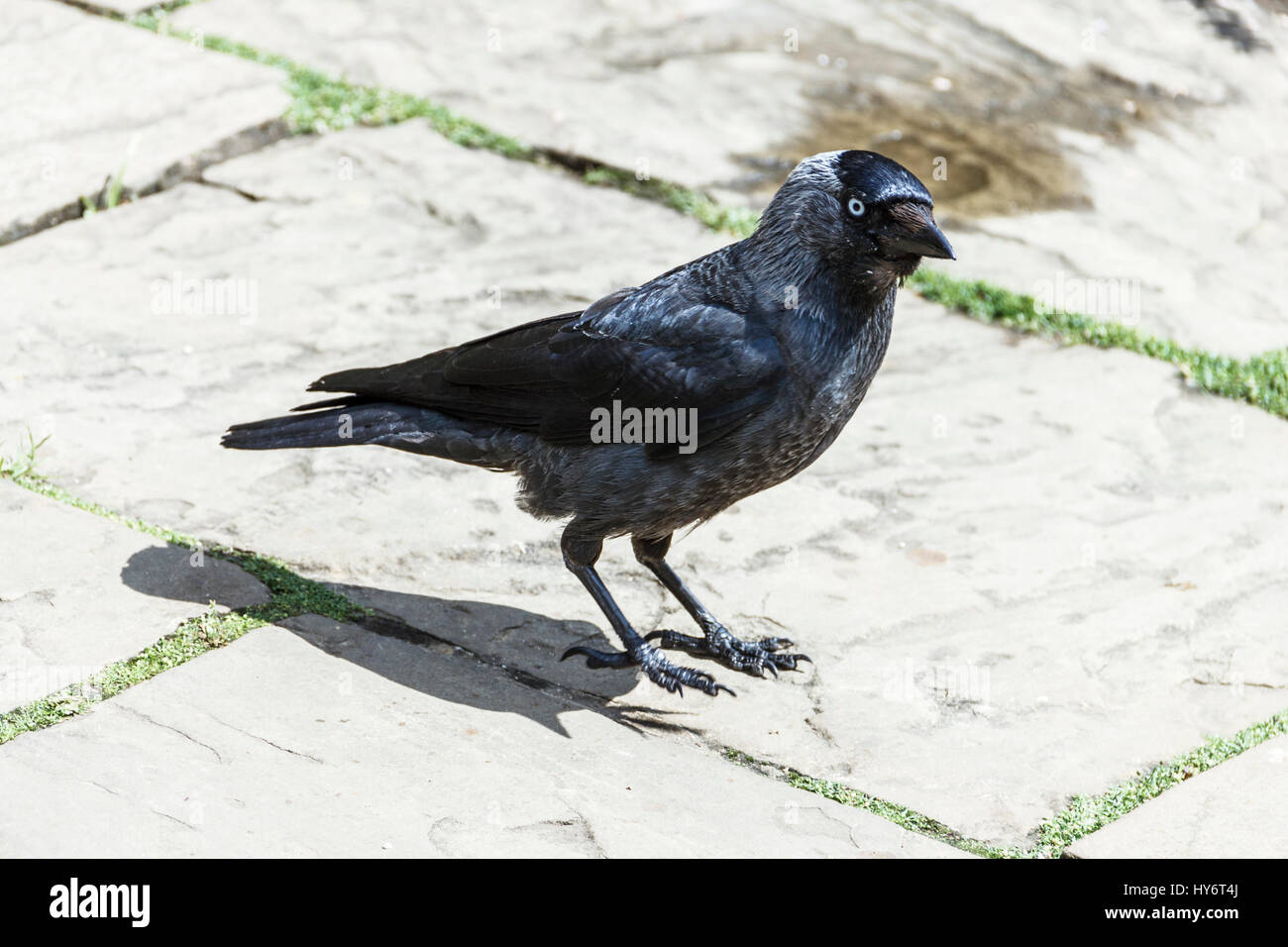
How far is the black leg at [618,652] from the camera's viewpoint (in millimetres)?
3934

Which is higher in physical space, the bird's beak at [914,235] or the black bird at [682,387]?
the bird's beak at [914,235]

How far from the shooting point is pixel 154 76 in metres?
6.92

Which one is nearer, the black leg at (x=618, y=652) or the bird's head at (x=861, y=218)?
the bird's head at (x=861, y=218)

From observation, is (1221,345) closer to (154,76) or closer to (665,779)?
(665,779)

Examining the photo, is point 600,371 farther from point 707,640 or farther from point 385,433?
Result: point 707,640

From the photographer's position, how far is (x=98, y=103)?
262 inches

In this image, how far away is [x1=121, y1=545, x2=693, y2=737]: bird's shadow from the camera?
377 centimetres

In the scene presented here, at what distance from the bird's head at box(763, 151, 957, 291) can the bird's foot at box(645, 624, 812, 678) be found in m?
1.03

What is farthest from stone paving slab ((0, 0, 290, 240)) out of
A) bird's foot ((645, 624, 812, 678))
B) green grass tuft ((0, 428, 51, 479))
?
bird's foot ((645, 624, 812, 678))

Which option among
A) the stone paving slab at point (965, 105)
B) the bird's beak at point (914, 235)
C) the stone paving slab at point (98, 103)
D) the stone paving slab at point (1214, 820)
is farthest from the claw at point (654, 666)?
the stone paving slab at point (98, 103)

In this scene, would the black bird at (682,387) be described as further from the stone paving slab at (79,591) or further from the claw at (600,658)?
the stone paving slab at (79,591)

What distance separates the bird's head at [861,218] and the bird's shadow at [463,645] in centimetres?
126

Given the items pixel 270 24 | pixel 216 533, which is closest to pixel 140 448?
pixel 216 533
